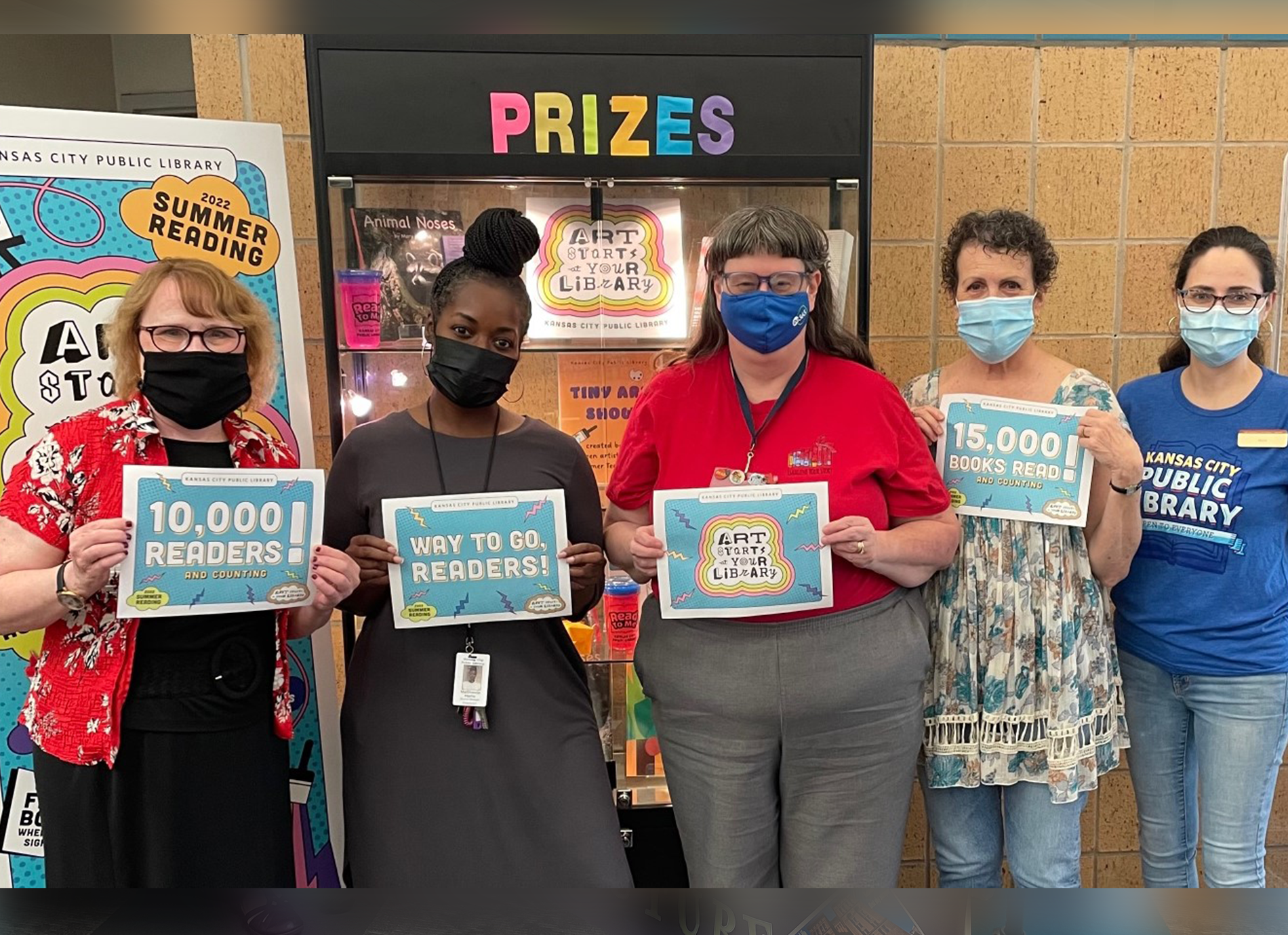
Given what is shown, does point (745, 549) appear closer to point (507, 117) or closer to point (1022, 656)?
point (1022, 656)

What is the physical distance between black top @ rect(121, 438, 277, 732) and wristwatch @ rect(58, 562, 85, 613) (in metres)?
0.13

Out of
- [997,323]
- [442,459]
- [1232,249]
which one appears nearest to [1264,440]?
[1232,249]

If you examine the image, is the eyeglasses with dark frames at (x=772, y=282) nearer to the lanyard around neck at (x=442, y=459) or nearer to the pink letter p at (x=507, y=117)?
the lanyard around neck at (x=442, y=459)

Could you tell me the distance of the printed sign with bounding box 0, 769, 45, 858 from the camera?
2393mm

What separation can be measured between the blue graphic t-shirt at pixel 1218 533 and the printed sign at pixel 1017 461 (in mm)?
252

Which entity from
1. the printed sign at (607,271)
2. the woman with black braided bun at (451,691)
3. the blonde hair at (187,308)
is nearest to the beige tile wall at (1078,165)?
the printed sign at (607,271)

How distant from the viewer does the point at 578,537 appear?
218 cm

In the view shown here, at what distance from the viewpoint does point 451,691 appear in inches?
81.5

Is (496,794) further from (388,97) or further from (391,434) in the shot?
(388,97)

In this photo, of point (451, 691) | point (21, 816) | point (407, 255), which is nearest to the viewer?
point (451, 691)

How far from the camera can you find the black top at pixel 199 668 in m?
1.81

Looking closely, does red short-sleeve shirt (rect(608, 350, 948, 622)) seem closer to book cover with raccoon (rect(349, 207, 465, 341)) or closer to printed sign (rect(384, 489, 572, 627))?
printed sign (rect(384, 489, 572, 627))

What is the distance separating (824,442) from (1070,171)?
1.87 m

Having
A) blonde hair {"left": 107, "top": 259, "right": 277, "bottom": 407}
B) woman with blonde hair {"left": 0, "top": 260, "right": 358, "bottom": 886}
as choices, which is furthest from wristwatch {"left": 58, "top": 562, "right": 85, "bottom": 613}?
blonde hair {"left": 107, "top": 259, "right": 277, "bottom": 407}
